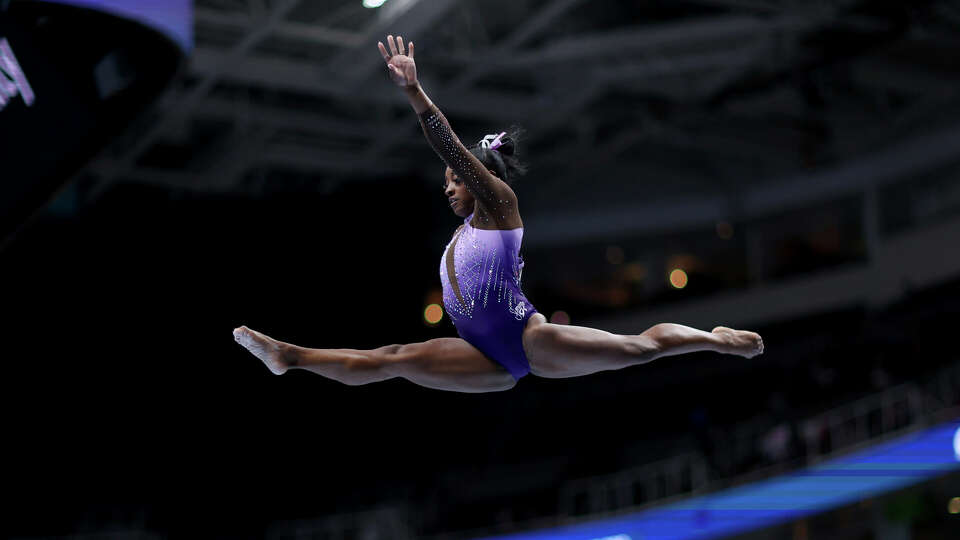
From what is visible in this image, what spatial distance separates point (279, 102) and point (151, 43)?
10756mm

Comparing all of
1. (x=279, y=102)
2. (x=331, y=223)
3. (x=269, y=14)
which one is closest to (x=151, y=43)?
(x=269, y=14)

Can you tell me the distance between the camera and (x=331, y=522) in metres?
16.5

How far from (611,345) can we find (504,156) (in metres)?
1.06

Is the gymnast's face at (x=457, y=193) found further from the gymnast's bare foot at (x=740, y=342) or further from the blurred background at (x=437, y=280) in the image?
the blurred background at (x=437, y=280)

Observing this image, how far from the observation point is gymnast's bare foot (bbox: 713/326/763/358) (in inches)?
175

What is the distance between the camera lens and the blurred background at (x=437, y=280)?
1458 centimetres

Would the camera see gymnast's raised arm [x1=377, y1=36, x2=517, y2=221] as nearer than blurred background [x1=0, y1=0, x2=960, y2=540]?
Yes

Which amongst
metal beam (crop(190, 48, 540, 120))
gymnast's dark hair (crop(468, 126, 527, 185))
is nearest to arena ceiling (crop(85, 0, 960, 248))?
metal beam (crop(190, 48, 540, 120))

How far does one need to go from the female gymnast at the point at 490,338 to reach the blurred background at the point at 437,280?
748cm

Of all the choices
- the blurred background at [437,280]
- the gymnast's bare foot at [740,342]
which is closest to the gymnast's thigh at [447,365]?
the gymnast's bare foot at [740,342]

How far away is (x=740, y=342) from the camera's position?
4.46m

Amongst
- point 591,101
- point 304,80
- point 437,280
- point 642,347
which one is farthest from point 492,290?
point 437,280

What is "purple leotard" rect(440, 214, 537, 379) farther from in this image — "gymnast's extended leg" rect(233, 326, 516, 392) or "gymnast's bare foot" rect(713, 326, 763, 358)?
"gymnast's bare foot" rect(713, 326, 763, 358)

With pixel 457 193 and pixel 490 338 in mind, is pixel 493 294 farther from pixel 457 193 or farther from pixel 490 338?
pixel 457 193
